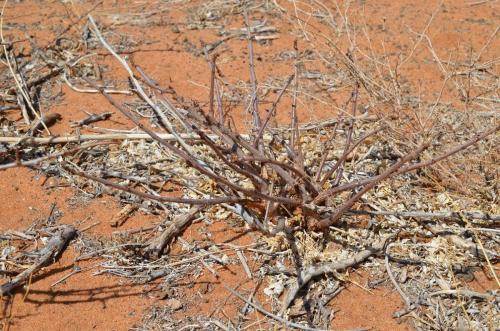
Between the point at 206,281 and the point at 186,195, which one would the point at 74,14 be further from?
the point at 206,281

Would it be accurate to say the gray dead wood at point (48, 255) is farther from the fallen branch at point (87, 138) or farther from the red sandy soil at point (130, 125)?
the fallen branch at point (87, 138)

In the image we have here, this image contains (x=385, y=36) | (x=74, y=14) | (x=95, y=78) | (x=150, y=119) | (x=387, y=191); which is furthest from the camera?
(x=74, y=14)

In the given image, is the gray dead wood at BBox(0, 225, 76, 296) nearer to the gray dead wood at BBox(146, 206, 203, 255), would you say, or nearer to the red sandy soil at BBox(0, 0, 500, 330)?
the red sandy soil at BBox(0, 0, 500, 330)

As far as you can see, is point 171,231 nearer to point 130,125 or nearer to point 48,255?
point 48,255

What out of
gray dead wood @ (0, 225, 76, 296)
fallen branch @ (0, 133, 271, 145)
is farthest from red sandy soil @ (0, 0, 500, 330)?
fallen branch @ (0, 133, 271, 145)

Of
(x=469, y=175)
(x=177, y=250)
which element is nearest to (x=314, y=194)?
(x=177, y=250)

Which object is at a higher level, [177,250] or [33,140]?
[33,140]
